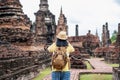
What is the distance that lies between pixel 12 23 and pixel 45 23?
88.8 ft

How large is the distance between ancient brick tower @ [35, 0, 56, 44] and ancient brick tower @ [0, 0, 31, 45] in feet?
70.5

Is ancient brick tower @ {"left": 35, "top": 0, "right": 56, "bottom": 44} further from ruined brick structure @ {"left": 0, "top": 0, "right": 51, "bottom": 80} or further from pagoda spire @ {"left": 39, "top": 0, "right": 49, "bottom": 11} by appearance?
ruined brick structure @ {"left": 0, "top": 0, "right": 51, "bottom": 80}

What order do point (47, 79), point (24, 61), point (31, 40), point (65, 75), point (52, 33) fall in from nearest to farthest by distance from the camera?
point (65, 75) < point (47, 79) < point (24, 61) < point (31, 40) < point (52, 33)

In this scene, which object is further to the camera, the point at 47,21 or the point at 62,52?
the point at 47,21

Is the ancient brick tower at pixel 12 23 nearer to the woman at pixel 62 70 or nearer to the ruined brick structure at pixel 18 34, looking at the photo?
the ruined brick structure at pixel 18 34

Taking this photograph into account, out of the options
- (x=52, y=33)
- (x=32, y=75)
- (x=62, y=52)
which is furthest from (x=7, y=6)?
(x=52, y=33)

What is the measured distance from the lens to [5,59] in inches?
407

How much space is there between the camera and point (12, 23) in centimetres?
1723

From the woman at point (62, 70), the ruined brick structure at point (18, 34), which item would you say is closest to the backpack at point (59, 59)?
the woman at point (62, 70)

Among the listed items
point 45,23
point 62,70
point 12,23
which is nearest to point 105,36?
point 45,23

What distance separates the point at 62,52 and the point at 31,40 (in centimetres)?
1086

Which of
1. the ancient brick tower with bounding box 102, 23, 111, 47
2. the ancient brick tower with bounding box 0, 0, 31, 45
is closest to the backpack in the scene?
the ancient brick tower with bounding box 0, 0, 31, 45

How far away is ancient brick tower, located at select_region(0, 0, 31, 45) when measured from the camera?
54.9 ft

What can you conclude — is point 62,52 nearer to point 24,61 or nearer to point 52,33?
point 24,61
